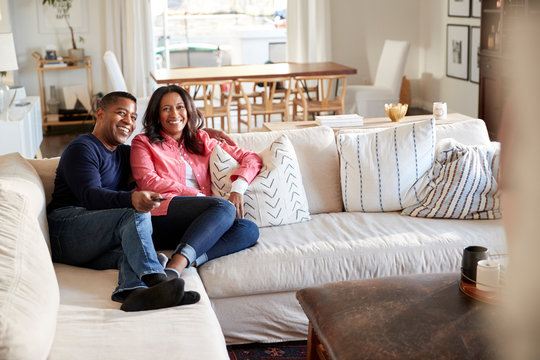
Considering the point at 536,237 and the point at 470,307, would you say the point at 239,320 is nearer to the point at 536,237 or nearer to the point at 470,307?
the point at 470,307

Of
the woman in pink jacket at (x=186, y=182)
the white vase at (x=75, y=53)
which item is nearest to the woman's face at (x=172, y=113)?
the woman in pink jacket at (x=186, y=182)

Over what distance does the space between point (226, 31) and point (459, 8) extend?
11.8 feet

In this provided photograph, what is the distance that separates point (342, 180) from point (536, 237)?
113 inches

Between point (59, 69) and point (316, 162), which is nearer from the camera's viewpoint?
point (316, 162)

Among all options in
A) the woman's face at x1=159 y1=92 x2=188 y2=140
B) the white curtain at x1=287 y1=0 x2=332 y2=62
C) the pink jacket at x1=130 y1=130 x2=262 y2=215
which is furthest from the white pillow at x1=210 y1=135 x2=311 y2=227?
the white curtain at x1=287 y1=0 x2=332 y2=62

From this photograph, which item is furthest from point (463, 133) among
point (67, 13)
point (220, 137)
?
point (67, 13)

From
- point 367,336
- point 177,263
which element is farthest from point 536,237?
point 177,263

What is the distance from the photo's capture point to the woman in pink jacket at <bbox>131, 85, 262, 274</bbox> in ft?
8.37

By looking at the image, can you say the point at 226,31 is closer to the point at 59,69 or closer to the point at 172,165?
the point at 59,69

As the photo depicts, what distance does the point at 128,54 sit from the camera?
7727 millimetres

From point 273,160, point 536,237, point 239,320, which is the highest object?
point 536,237

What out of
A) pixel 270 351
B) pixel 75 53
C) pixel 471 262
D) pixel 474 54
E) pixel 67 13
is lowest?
pixel 270 351

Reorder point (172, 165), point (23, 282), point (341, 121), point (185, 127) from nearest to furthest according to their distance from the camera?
point (23, 282)
point (172, 165)
point (185, 127)
point (341, 121)

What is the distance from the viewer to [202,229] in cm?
253
